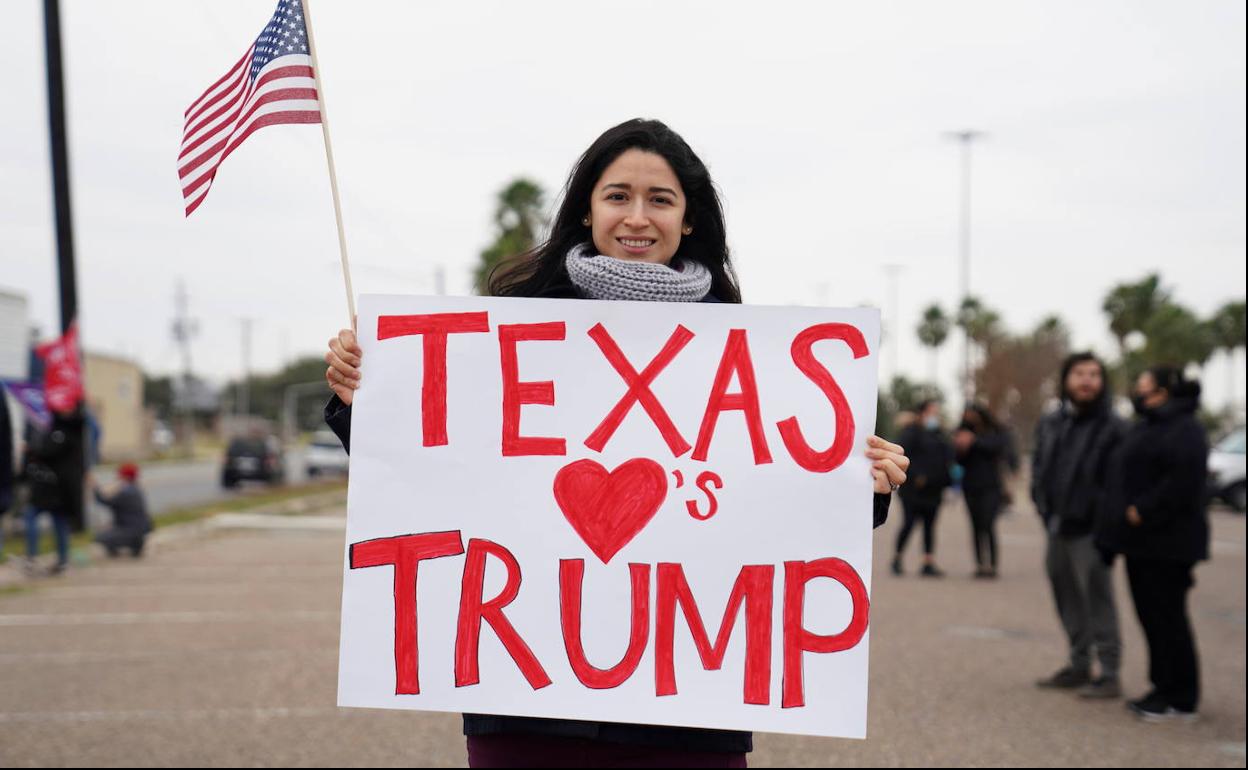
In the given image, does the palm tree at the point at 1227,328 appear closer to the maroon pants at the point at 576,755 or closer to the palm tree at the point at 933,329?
the palm tree at the point at 933,329

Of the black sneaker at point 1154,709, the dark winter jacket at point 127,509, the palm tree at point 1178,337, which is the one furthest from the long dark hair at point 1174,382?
the palm tree at point 1178,337

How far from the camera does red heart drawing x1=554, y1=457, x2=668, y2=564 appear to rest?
7.18 ft

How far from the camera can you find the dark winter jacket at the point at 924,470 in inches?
454

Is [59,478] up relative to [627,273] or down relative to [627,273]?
down

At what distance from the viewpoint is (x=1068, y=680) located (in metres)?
6.49

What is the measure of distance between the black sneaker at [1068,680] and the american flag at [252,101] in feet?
18.1

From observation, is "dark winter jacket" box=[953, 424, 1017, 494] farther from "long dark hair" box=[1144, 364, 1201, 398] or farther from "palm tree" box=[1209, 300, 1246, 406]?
"palm tree" box=[1209, 300, 1246, 406]

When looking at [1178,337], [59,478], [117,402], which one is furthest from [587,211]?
[117,402]

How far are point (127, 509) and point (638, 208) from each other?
12115 mm

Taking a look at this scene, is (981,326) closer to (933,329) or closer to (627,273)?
(933,329)

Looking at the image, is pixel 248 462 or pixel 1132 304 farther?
pixel 1132 304

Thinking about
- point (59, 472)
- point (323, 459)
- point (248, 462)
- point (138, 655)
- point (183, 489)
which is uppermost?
point (59, 472)

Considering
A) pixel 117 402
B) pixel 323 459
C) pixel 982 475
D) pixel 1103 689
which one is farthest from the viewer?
pixel 117 402

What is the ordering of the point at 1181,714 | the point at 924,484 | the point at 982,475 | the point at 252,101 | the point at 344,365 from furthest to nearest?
the point at 924,484
the point at 982,475
the point at 1181,714
the point at 252,101
the point at 344,365
